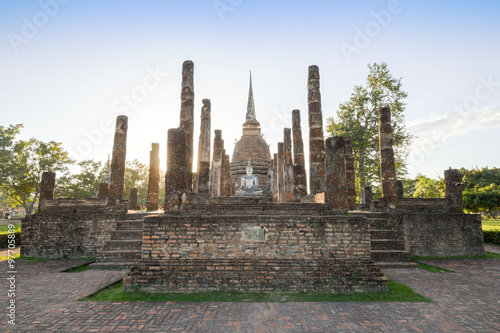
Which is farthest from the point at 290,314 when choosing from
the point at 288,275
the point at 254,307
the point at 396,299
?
the point at 396,299

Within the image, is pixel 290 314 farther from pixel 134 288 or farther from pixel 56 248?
pixel 56 248

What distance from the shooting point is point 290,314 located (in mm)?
4746

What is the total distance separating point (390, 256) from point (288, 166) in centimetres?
858

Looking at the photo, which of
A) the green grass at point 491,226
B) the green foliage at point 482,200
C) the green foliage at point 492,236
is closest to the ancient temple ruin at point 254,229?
the green foliage at point 492,236

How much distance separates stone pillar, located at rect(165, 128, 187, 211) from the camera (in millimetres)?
7812

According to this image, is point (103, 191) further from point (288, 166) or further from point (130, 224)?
point (288, 166)

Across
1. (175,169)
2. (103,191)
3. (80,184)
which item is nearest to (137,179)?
(80,184)

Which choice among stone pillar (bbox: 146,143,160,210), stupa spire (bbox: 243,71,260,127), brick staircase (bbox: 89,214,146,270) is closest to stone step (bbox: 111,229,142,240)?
brick staircase (bbox: 89,214,146,270)

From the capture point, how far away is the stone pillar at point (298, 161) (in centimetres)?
1496

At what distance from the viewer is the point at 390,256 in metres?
8.79

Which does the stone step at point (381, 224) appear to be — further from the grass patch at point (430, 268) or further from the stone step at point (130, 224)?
the stone step at point (130, 224)

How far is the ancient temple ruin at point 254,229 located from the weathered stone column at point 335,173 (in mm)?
30

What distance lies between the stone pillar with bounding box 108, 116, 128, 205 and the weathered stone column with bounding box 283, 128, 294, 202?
28.8 feet

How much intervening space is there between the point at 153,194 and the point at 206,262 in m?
11.2
